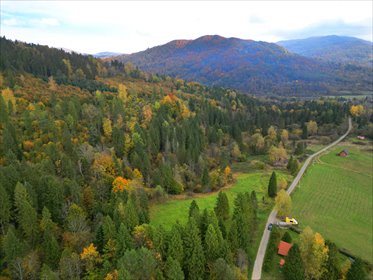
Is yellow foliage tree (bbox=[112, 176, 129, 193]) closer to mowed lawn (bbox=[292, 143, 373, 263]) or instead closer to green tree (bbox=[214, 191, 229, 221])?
green tree (bbox=[214, 191, 229, 221])

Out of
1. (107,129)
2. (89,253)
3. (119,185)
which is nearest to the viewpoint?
(89,253)

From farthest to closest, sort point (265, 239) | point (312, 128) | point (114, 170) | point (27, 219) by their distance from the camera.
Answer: point (312, 128)
point (114, 170)
point (265, 239)
point (27, 219)

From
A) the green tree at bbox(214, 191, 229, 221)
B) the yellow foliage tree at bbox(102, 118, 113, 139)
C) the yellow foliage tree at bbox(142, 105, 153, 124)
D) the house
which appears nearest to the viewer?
the green tree at bbox(214, 191, 229, 221)

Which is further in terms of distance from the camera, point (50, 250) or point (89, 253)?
point (50, 250)

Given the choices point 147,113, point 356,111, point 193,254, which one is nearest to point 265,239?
point 193,254

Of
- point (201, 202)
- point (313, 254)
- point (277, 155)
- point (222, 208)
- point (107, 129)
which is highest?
point (107, 129)

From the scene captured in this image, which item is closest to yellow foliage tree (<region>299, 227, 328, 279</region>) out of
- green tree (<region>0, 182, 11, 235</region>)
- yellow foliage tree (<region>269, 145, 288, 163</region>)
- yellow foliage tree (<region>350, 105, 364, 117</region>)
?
green tree (<region>0, 182, 11, 235</region>)

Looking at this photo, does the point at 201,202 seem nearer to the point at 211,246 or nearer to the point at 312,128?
the point at 211,246
